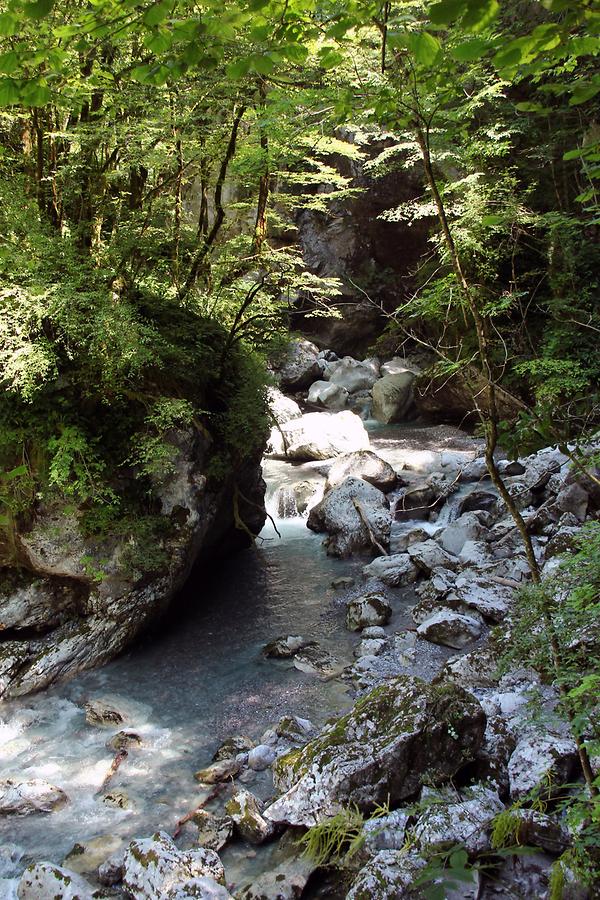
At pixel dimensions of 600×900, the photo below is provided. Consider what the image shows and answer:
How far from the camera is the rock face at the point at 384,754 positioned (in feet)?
13.4

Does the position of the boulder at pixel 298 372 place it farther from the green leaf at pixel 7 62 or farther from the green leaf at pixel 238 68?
the green leaf at pixel 7 62

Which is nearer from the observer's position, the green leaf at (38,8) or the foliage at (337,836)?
the green leaf at (38,8)

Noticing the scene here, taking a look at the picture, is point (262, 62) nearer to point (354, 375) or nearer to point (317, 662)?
point (317, 662)

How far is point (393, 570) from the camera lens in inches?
343

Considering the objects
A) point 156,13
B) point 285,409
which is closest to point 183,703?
point 156,13

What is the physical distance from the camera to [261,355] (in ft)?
31.1

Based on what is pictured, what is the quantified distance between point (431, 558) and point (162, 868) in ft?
18.9

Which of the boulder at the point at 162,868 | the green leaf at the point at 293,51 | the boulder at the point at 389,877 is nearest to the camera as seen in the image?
the green leaf at the point at 293,51

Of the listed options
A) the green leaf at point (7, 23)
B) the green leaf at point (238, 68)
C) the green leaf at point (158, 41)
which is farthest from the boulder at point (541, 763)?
the green leaf at point (7, 23)

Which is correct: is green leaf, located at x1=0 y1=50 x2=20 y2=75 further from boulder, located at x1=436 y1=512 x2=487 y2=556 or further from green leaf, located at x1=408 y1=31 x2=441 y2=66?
boulder, located at x1=436 y1=512 x2=487 y2=556

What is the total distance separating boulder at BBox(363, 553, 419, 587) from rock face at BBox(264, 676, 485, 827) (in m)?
3.99

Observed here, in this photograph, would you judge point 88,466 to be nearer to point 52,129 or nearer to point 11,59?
point 52,129

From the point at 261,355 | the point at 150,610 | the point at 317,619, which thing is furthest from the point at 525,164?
the point at 150,610

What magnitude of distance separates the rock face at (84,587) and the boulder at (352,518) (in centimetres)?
313
